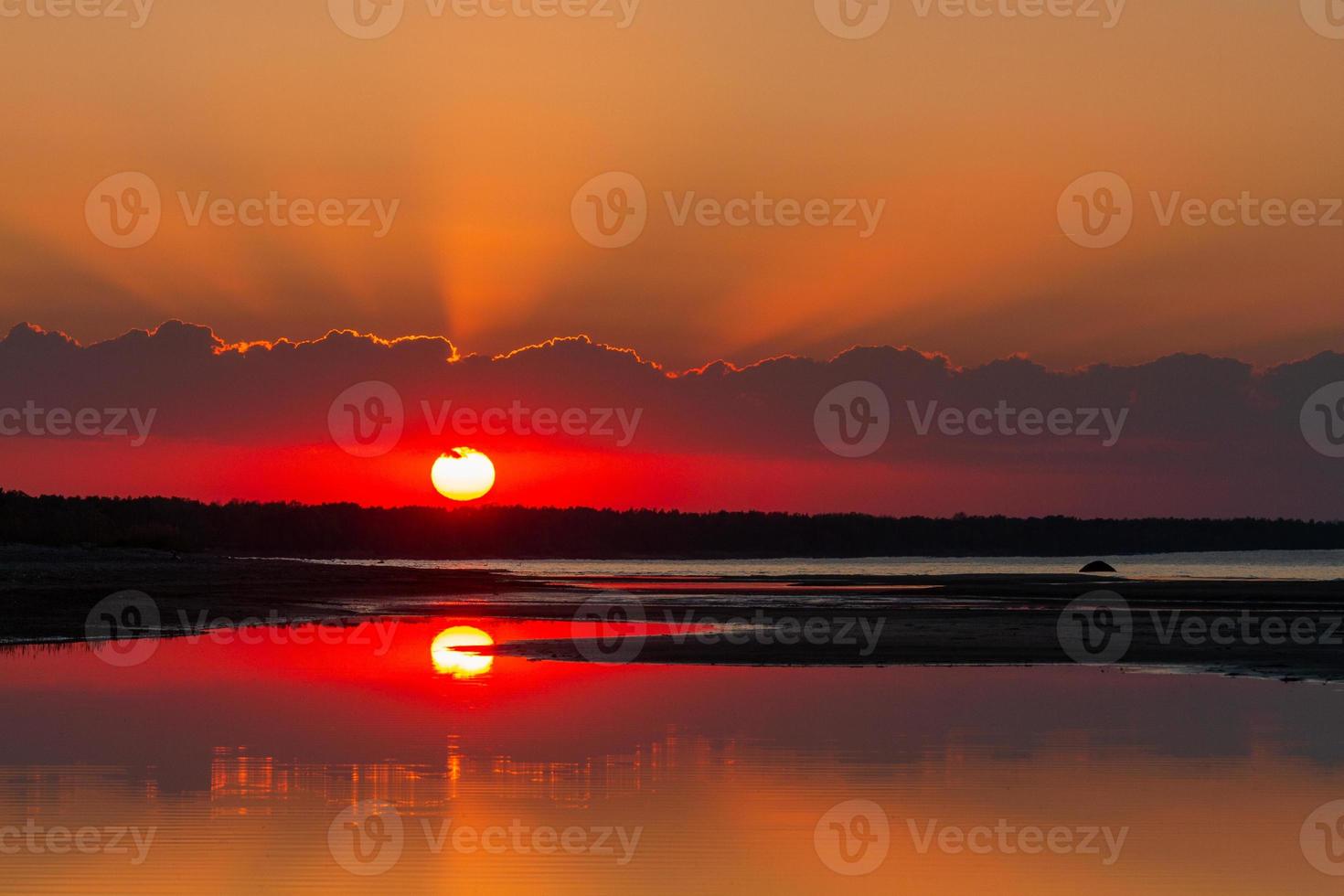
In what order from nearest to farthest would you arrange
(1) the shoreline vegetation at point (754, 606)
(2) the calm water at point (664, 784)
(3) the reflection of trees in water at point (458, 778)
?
(2) the calm water at point (664, 784)
(3) the reflection of trees in water at point (458, 778)
(1) the shoreline vegetation at point (754, 606)

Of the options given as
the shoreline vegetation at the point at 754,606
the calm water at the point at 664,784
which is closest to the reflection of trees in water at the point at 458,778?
the calm water at the point at 664,784

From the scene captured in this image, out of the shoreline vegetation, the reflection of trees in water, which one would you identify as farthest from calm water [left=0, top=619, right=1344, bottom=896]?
the shoreline vegetation

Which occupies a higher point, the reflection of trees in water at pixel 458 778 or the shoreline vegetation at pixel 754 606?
the shoreline vegetation at pixel 754 606

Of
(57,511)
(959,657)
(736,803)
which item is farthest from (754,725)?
(57,511)

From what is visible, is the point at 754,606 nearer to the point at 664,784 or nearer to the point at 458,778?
the point at 664,784

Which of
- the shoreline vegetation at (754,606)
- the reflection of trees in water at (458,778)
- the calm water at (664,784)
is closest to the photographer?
the calm water at (664,784)

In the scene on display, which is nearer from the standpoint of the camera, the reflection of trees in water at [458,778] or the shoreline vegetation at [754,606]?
the reflection of trees in water at [458,778]

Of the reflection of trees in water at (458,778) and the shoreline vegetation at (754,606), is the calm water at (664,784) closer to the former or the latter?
the reflection of trees in water at (458,778)
